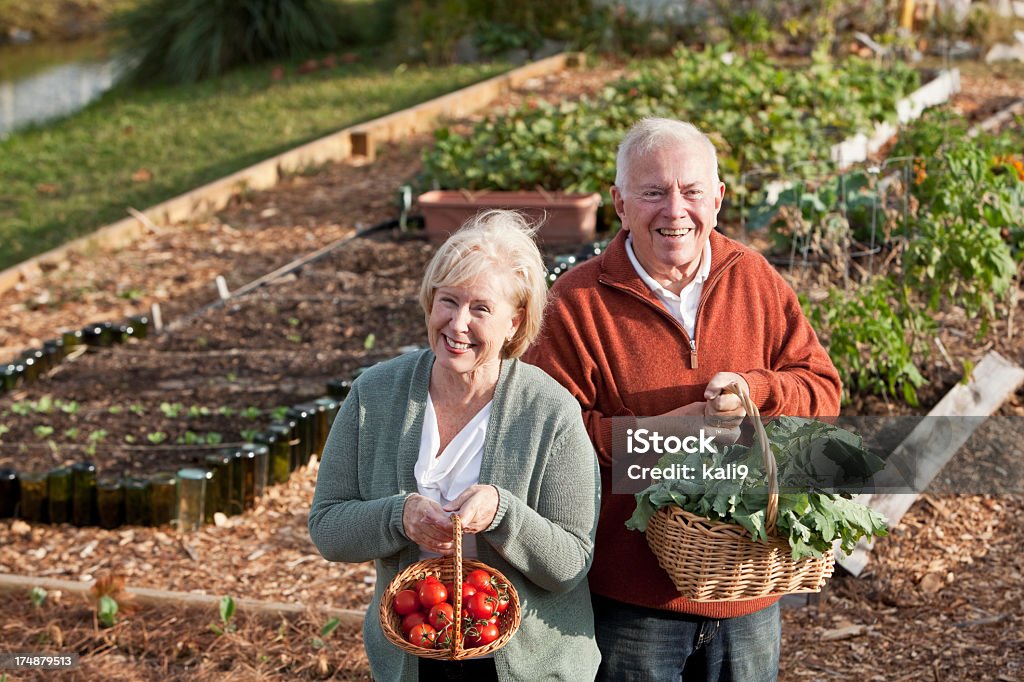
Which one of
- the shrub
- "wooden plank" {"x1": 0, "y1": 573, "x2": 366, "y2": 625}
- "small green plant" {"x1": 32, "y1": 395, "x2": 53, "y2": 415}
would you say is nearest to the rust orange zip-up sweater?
"wooden plank" {"x1": 0, "y1": 573, "x2": 366, "y2": 625}

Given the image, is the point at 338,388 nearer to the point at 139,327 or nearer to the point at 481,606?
the point at 139,327

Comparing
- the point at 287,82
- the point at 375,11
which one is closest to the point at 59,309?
the point at 287,82

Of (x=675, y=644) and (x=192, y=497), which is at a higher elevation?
(x=675, y=644)

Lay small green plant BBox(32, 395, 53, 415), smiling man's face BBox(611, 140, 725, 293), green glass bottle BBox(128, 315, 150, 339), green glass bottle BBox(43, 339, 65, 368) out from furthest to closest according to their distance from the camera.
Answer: green glass bottle BBox(128, 315, 150, 339), green glass bottle BBox(43, 339, 65, 368), small green plant BBox(32, 395, 53, 415), smiling man's face BBox(611, 140, 725, 293)

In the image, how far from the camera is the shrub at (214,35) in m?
15.5

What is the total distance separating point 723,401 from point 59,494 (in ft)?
10.1


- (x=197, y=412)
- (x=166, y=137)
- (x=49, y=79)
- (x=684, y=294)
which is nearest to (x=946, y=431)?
(x=684, y=294)

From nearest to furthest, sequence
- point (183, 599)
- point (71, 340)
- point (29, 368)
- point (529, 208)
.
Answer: point (183, 599), point (29, 368), point (71, 340), point (529, 208)

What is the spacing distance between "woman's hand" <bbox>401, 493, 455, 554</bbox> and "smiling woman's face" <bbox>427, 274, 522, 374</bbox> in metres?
0.27

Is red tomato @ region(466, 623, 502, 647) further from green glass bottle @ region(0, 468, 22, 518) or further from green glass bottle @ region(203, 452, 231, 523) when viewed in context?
green glass bottle @ region(0, 468, 22, 518)

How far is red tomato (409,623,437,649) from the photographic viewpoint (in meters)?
2.29

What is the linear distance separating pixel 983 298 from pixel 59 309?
5.00 meters

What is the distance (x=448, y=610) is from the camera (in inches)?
91.0

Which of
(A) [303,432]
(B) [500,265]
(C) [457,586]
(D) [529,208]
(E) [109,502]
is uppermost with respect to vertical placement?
(B) [500,265]
